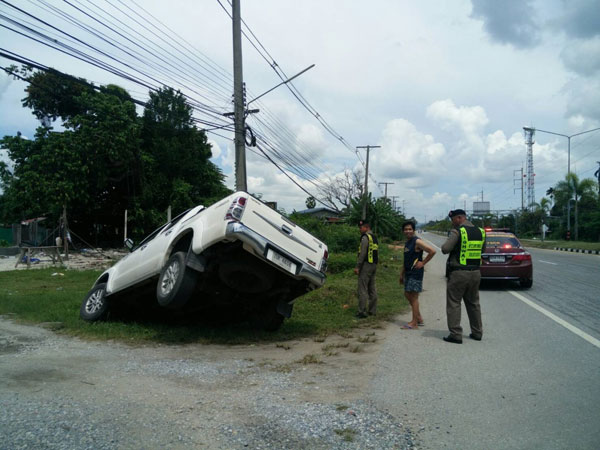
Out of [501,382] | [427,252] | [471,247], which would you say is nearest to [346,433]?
[501,382]

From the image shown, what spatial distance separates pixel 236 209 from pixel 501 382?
339cm

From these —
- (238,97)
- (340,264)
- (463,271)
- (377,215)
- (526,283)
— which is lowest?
(526,283)

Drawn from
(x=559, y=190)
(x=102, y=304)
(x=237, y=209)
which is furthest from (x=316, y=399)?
(x=559, y=190)

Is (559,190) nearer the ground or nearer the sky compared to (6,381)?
nearer the sky

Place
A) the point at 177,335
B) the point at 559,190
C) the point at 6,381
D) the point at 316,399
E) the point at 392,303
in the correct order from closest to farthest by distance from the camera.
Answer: the point at 316,399
the point at 6,381
the point at 177,335
the point at 392,303
the point at 559,190

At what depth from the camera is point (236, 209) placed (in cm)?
562

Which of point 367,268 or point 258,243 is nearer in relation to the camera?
point 258,243

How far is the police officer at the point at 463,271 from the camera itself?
6.41 m

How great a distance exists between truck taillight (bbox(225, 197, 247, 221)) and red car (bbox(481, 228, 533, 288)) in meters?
8.24

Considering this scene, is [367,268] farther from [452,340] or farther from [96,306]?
[96,306]

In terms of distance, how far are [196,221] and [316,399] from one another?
3.00m

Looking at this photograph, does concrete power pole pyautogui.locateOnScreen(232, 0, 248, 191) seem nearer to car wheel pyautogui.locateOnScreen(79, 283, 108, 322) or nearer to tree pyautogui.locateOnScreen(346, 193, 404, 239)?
car wheel pyautogui.locateOnScreen(79, 283, 108, 322)

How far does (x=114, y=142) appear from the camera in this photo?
2831 centimetres

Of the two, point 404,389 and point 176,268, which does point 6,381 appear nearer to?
point 176,268
